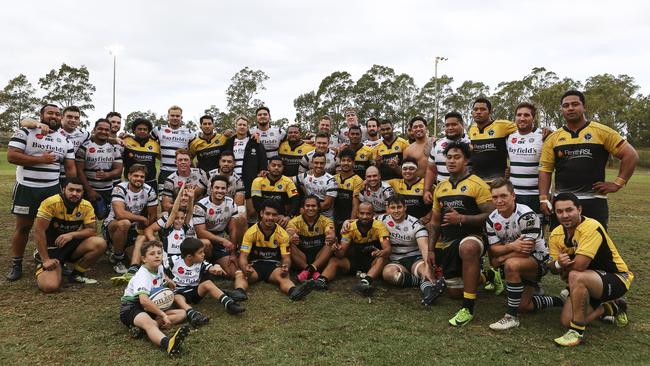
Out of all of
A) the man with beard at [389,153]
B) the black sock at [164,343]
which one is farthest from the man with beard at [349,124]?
the black sock at [164,343]

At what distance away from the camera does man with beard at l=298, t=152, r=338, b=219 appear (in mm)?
6730

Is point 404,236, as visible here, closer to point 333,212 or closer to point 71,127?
point 333,212

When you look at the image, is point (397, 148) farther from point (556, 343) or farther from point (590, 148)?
point (556, 343)

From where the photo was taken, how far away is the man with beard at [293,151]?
8023mm

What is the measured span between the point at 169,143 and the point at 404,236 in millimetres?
4499

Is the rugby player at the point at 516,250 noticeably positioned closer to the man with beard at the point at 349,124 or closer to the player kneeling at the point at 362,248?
the player kneeling at the point at 362,248

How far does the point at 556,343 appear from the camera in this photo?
3.77m

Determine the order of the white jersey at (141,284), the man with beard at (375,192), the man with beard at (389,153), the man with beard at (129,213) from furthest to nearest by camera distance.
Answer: the man with beard at (389,153) < the man with beard at (375,192) < the man with beard at (129,213) < the white jersey at (141,284)

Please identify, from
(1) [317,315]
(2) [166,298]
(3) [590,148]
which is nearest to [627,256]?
(3) [590,148]

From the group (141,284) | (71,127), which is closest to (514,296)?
(141,284)

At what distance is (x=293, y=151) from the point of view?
26.5 feet

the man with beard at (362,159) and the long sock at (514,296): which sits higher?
the man with beard at (362,159)

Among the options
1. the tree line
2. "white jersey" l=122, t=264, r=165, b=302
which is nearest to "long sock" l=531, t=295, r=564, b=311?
"white jersey" l=122, t=264, r=165, b=302

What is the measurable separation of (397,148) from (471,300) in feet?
10.9
